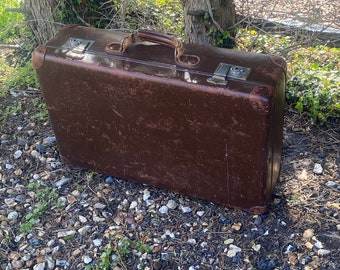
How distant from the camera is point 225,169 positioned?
273cm

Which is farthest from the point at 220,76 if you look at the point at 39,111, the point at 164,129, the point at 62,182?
the point at 39,111

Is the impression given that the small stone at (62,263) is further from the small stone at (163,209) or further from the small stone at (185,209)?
the small stone at (185,209)

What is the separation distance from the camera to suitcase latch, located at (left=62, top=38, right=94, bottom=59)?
2.84m

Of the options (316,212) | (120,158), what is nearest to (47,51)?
(120,158)

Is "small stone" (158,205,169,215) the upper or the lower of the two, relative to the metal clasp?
lower

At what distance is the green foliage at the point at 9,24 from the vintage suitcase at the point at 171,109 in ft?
6.22

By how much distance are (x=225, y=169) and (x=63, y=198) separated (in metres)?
1.00

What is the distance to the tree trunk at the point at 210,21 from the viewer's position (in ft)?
12.0

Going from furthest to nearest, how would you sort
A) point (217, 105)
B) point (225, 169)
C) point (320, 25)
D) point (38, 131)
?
point (320, 25), point (38, 131), point (225, 169), point (217, 105)

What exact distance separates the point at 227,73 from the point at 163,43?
1.21 feet

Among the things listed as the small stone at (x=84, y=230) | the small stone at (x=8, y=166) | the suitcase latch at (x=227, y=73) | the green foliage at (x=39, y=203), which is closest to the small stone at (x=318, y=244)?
the suitcase latch at (x=227, y=73)

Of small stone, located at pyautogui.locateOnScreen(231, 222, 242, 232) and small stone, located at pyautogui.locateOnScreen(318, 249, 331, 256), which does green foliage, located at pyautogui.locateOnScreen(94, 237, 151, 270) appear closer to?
small stone, located at pyautogui.locateOnScreen(231, 222, 242, 232)

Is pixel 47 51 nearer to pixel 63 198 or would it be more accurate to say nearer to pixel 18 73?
pixel 63 198

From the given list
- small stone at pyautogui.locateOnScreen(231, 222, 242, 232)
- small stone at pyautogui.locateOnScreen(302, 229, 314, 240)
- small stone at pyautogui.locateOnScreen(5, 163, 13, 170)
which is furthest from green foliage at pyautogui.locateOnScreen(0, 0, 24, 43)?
small stone at pyautogui.locateOnScreen(302, 229, 314, 240)
